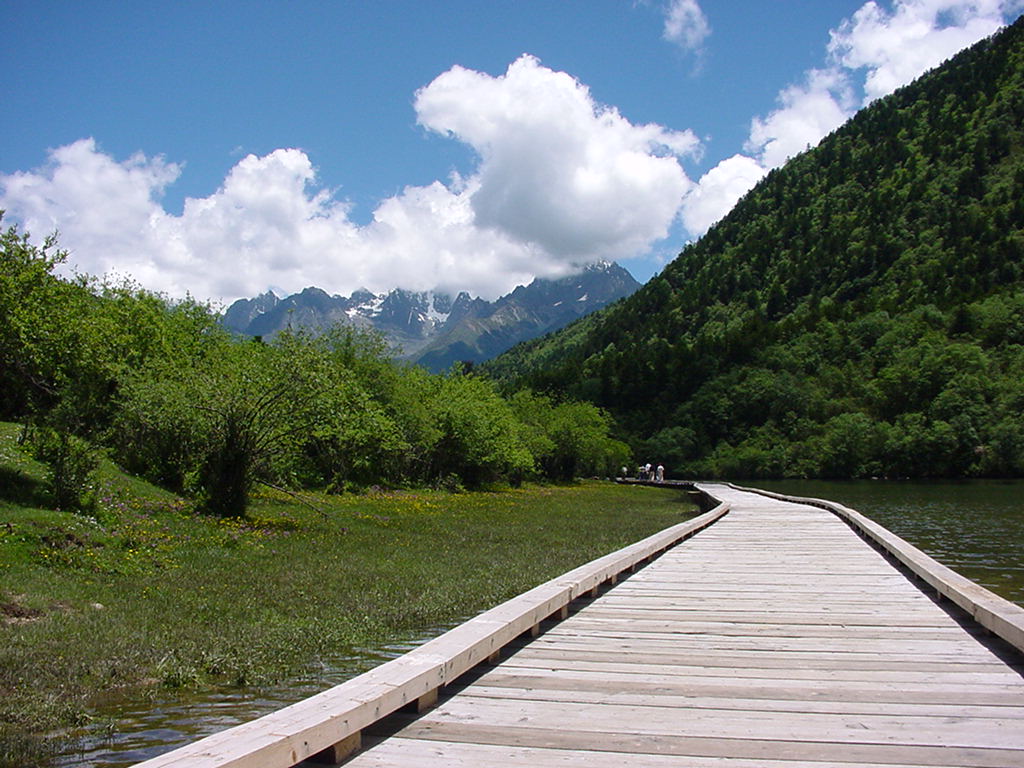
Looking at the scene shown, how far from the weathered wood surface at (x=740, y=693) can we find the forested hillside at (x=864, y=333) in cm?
10412

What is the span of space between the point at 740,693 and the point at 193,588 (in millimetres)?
9755

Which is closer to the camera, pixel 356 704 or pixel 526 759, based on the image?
pixel 526 759

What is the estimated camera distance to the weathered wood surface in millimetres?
4391

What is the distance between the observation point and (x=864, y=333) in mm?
137500

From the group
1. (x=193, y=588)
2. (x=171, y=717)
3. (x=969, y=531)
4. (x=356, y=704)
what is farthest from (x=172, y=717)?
(x=969, y=531)

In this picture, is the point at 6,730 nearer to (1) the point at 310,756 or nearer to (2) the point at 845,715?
(1) the point at 310,756

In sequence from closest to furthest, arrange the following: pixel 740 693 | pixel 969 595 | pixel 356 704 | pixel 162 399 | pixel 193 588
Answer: pixel 356 704
pixel 740 693
pixel 969 595
pixel 193 588
pixel 162 399

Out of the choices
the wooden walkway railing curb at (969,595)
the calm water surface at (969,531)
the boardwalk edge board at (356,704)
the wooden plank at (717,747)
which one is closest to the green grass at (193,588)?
the boardwalk edge board at (356,704)

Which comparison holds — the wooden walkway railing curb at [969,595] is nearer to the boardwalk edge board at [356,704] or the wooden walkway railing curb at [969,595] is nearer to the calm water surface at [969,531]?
the calm water surface at [969,531]

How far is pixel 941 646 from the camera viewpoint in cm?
707

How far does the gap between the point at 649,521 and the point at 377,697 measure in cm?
2825

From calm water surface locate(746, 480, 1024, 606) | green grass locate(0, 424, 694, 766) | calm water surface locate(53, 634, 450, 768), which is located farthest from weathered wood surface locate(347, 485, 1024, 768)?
calm water surface locate(746, 480, 1024, 606)

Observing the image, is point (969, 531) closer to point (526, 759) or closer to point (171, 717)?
point (171, 717)

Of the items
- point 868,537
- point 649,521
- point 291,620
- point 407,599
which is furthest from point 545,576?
point 649,521
